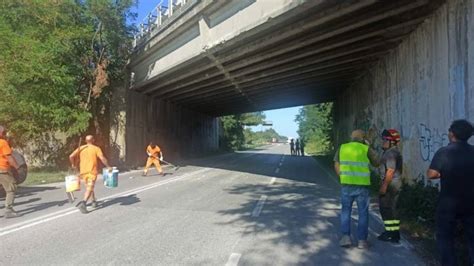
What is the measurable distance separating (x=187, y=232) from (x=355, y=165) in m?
3.01

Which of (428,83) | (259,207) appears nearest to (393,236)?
(259,207)

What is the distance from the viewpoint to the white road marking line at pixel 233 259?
5.76 metres

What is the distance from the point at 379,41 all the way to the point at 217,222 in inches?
368

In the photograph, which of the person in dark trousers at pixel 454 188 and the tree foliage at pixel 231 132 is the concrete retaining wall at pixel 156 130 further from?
the person in dark trousers at pixel 454 188

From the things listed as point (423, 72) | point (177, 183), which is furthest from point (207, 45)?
point (423, 72)

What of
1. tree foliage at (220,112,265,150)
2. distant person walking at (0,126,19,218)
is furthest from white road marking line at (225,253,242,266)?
tree foliage at (220,112,265,150)

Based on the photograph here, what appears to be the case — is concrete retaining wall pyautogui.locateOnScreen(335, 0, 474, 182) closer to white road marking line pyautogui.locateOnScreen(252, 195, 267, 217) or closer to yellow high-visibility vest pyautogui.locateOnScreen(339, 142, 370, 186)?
yellow high-visibility vest pyautogui.locateOnScreen(339, 142, 370, 186)

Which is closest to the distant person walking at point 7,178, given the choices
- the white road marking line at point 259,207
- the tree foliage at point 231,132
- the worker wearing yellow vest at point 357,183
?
the white road marking line at point 259,207

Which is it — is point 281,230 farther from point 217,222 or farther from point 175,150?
point 175,150

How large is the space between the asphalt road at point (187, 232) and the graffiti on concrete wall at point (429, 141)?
91.9 inches

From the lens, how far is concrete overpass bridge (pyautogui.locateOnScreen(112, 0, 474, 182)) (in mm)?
10273

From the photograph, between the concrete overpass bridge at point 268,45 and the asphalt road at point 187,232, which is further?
the concrete overpass bridge at point 268,45

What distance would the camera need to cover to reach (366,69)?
1998 centimetres

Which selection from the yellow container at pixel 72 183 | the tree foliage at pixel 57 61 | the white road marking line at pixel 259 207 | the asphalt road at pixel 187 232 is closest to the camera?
the asphalt road at pixel 187 232
